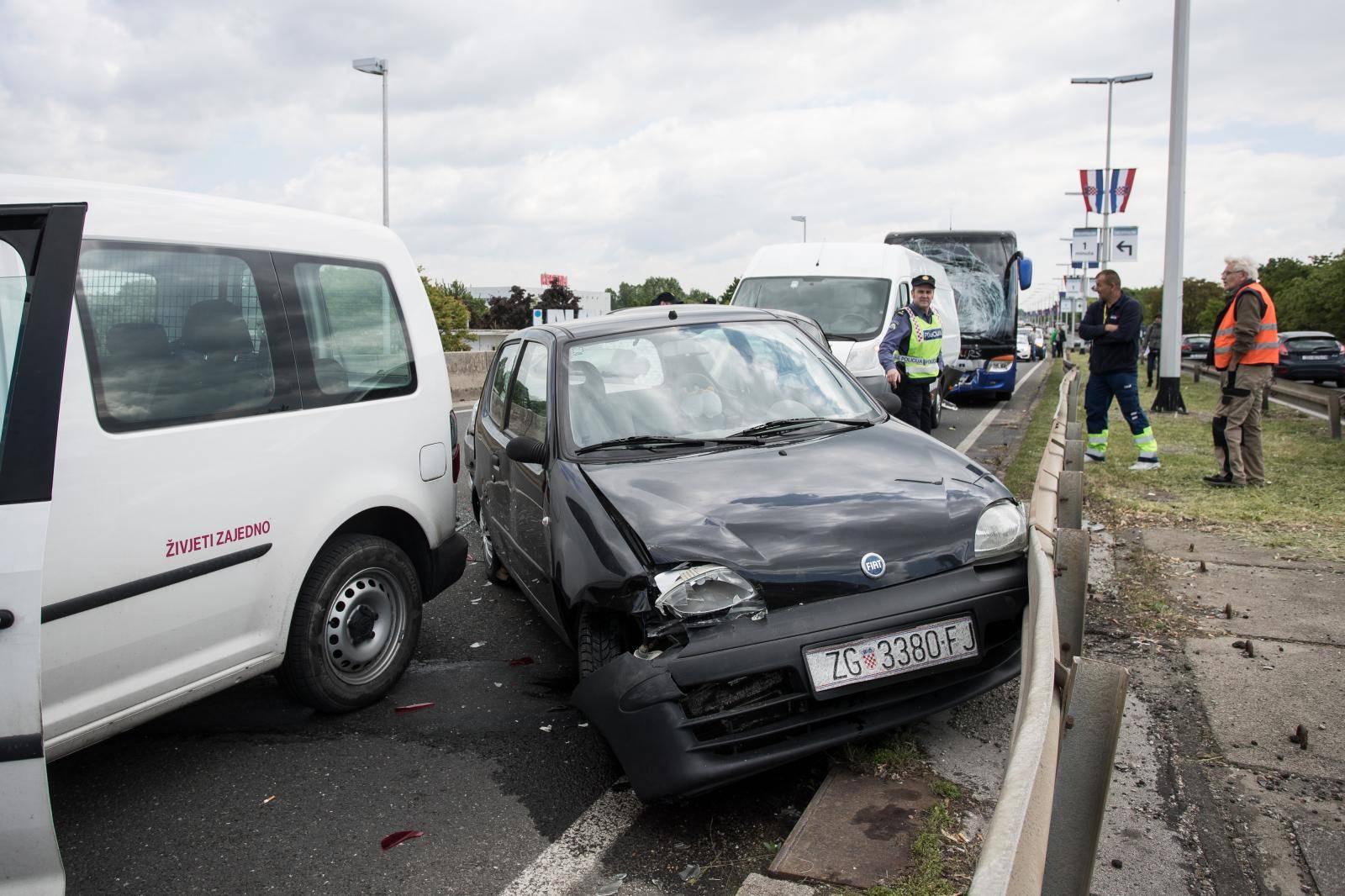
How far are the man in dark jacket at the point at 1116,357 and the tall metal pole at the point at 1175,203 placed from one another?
Answer: 6.33 m

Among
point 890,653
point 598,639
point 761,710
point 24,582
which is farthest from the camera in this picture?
point 598,639

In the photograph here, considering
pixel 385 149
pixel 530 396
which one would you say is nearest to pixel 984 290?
pixel 530 396

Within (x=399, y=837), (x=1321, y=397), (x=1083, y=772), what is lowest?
(x=399, y=837)

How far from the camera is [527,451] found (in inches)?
175

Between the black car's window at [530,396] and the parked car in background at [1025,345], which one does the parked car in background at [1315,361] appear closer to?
the parked car in background at [1025,345]

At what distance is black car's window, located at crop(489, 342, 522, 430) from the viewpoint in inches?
230

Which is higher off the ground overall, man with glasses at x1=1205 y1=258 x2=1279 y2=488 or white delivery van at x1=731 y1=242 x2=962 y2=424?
white delivery van at x1=731 y1=242 x2=962 y2=424

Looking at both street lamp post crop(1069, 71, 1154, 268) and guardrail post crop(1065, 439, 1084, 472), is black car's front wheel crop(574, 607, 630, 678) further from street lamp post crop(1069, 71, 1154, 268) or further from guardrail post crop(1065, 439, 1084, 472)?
street lamp post crop(1069, 71, 1154, 268)

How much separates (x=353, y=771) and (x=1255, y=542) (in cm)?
570

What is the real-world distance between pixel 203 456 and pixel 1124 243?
26.0 meters

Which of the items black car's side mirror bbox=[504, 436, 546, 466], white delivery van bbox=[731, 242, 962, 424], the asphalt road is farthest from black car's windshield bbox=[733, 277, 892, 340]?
the asphalt road

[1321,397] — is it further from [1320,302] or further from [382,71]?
[1320,302]

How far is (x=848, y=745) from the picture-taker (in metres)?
3.66

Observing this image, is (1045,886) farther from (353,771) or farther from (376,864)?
(353,771)
